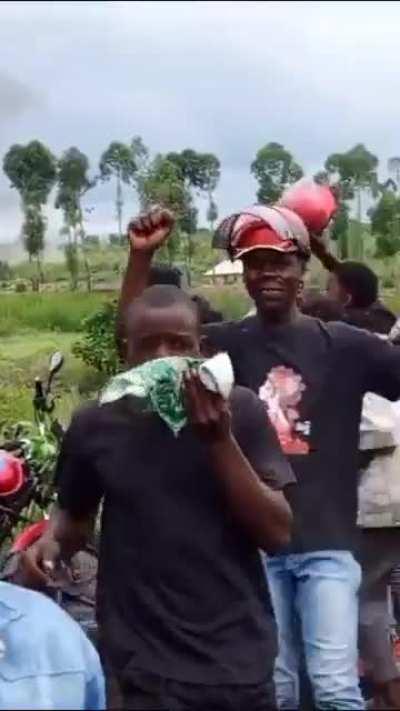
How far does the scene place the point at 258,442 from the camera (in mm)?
2908

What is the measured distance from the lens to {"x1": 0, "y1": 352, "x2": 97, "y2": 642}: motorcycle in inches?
158

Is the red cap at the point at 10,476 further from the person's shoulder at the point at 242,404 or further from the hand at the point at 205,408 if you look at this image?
the hand at the point at 205,408

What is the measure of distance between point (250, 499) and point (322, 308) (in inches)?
77.1

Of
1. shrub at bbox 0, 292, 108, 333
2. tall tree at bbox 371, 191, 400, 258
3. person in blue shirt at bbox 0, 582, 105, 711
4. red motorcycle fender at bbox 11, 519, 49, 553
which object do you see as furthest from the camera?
shrub at bbox 0, 292, 108, 333

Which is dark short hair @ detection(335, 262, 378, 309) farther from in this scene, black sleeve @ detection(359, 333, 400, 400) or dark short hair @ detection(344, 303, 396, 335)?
black sleeve @ detection(359, 333, 400, 400)

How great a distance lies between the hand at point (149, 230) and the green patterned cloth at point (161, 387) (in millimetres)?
848

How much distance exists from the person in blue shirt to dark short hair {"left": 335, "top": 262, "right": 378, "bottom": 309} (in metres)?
2.59

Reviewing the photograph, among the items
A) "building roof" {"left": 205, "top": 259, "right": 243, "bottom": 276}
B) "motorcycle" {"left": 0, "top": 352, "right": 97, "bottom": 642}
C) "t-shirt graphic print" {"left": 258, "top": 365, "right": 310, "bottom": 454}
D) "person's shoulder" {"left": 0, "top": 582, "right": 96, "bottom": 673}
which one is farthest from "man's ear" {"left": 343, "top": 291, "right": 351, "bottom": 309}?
"person's shoulder" {"left": 0, "top": 582, "right": 96, "bottom": 673}

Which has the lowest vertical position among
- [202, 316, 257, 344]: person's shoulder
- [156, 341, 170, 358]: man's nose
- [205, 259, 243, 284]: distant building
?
[205, 259, 243, 284]: distant building

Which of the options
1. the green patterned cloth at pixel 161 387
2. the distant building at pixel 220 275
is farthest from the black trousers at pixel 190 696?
the distant building at pixel 220 275

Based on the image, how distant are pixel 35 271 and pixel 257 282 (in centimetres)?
572

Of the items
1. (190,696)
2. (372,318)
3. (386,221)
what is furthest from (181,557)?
(386,221)

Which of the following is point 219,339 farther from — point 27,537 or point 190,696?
point 190,696

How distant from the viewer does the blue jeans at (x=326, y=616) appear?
3.57m
